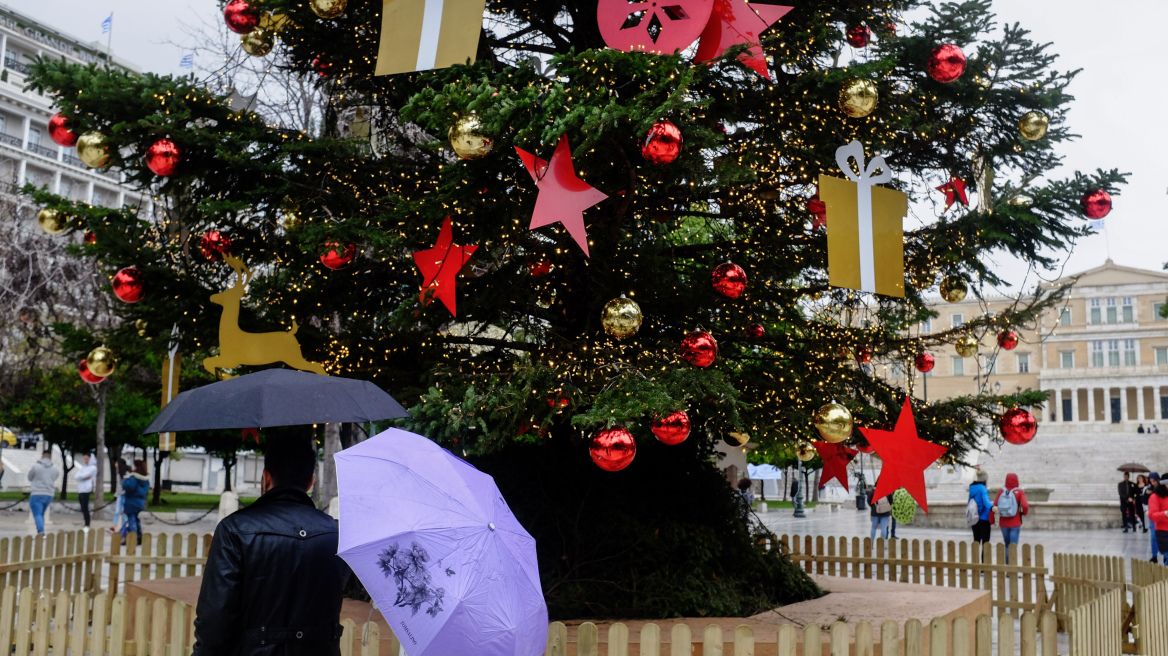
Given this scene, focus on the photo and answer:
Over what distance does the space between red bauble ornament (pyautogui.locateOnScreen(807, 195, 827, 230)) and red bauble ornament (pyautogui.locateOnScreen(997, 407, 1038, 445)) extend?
2.07 m

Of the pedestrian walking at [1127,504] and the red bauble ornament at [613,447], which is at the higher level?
the red bauble ornament at [613,447]

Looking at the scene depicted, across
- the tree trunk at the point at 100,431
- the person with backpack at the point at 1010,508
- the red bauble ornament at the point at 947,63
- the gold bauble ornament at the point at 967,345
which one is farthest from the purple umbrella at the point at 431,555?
the tree trunk at the point at 100,431

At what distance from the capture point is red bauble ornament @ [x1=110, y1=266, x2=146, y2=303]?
244 inches

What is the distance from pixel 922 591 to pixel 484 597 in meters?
6.41

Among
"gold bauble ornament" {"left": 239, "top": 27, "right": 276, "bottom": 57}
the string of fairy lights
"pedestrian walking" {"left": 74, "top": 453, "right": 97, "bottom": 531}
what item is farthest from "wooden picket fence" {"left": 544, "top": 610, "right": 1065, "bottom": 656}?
"pedestrian walking" {"left": 74, "top": 453, "right": 97, "bottom": 531}

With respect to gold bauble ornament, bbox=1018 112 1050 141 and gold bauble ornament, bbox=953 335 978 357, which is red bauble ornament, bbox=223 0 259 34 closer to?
gold bauble ornament, bbox=1018 112 1050 141

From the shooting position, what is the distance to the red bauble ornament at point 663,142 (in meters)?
4.73

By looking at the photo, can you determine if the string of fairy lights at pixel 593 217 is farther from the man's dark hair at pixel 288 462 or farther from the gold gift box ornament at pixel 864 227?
the man's dark hair at pixel 288 462

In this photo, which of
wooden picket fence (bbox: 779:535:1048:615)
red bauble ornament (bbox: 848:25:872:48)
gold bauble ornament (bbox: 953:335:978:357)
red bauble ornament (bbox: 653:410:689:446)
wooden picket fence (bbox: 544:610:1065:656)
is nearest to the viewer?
wooden picket fence (bbox: 544:610:1065:656)

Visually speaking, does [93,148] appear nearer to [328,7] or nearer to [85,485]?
[328,7]

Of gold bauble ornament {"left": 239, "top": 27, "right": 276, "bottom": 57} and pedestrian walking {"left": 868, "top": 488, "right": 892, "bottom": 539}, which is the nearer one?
gold bauble ornament {"left": 239, "top": 27, "right": 276, "bottom": 57}

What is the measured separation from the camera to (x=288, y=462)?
330 cm

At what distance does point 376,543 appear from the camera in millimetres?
2996

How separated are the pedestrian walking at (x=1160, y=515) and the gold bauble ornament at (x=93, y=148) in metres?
13.8
